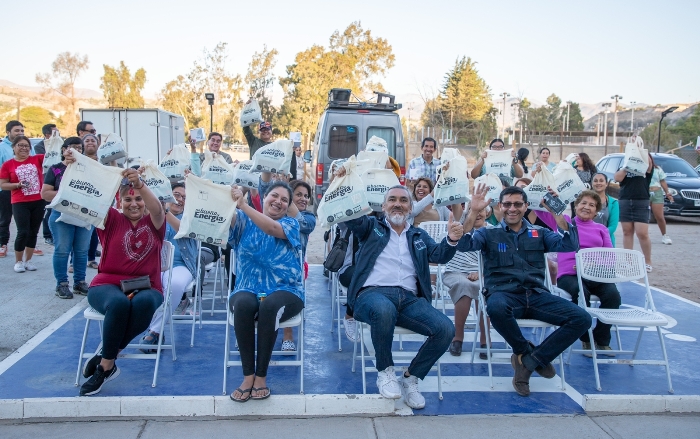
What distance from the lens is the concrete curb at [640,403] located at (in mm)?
4250

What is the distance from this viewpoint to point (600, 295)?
17.5 feet

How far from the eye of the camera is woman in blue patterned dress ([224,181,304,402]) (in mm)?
4211

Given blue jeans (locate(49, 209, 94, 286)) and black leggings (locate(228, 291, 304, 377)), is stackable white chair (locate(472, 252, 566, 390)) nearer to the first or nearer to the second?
black leggings (locate(228, 291, 304, 377))

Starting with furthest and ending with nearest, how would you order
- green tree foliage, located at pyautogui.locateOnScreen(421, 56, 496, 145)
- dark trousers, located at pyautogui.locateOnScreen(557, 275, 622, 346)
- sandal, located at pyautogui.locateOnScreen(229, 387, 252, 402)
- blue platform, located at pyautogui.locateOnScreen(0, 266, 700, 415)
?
green tree foliage, located at pyautogui.locateOnScreen(421, 56, 496, 145) < dark trousers, located at pyautogui.locateOnScreen(557, 275, 622, 346) < blue platform, located at pyautogui.locateOnScreen(0, 266, 700, 415) < sandal, located at pyautogui.locateOnScreen(229, 387, 252, 402)

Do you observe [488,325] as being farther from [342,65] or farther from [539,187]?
[342,65]

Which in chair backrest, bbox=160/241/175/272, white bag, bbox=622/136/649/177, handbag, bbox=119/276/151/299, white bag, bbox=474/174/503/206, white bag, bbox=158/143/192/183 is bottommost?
handbag, bbox=119/276/151/299

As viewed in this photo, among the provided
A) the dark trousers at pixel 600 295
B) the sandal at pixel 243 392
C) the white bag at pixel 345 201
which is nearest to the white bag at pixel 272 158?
the white bag at pixel 345 201

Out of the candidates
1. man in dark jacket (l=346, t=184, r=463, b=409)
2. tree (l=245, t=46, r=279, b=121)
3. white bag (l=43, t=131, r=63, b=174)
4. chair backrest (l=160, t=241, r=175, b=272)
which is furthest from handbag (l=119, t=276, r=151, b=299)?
tree (l=245, t=46, r=279, b=121)

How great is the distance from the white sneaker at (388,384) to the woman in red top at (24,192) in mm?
5897

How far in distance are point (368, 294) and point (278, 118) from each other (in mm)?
31404

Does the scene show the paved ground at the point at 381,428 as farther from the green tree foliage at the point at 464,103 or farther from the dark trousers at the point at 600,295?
the green tree foliage at the point at 464,103

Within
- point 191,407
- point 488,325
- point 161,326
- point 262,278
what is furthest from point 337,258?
point 191,407

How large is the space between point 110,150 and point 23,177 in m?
1.97

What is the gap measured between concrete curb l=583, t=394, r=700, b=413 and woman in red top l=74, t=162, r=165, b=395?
10.9 feet
